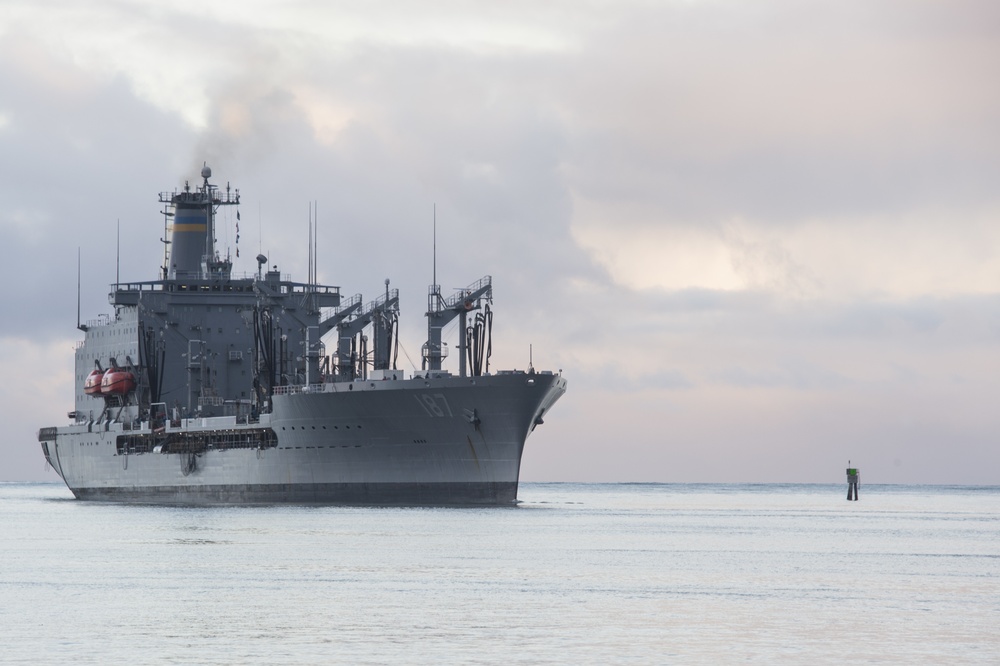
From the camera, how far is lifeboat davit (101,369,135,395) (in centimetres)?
8606

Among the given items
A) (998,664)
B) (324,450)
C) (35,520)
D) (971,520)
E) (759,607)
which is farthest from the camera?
(971,520)

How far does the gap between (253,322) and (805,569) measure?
42.6 m

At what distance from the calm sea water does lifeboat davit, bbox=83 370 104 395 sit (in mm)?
29128

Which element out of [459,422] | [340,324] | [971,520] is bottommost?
[971,520]

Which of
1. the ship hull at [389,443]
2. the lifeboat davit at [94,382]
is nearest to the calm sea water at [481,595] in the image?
the ship hull at [389,443]

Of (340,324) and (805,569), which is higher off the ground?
(340,324)

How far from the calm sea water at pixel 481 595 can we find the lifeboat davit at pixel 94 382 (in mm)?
29128

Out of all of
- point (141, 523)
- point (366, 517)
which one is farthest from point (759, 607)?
point (141, 523)

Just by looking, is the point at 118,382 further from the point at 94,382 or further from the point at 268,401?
the point at 268,401

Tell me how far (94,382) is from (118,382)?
4245 millimetres

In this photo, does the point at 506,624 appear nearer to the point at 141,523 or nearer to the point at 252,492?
the point at 141,523

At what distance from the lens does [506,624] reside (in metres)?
28.4

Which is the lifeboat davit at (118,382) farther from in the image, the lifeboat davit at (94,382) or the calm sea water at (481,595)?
the calm sea water at (481,595)

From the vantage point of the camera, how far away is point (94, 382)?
89.8 m
